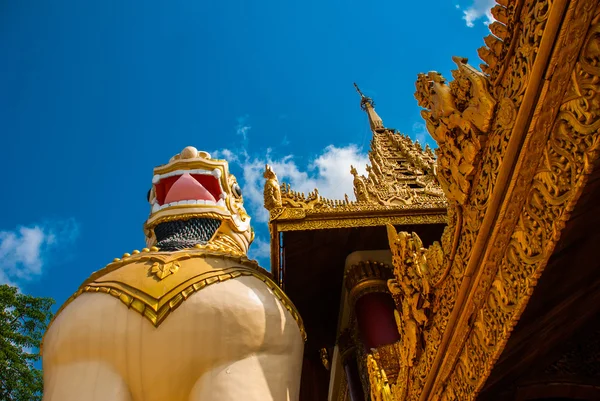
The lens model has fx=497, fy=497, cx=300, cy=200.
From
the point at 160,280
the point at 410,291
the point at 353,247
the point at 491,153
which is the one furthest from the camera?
the point at 353,247

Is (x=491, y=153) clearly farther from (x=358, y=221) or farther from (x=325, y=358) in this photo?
(x=325, y=358)

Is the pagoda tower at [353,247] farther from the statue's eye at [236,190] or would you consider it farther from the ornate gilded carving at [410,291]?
the ornate gilded carving at [410,291]

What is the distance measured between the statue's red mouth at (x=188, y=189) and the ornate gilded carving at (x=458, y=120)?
2.52m

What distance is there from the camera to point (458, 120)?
2.36 metres

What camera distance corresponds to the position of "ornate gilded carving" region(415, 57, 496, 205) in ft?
7.26

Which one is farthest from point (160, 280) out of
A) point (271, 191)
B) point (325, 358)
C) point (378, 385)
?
point (325, 358)

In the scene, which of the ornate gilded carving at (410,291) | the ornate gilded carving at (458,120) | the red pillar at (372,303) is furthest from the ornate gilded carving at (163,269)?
the red pillar at (372,303)

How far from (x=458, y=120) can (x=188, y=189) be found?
2.90m

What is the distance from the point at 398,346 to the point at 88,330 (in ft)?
6.65

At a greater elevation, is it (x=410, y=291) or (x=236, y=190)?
(x=236, y=190)

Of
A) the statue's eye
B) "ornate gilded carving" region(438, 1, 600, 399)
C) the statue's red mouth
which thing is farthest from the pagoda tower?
"ornate gilded carving" region(438, 1, 600, 399)

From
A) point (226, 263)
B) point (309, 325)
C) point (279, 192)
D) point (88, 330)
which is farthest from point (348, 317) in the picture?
point (88, 330)

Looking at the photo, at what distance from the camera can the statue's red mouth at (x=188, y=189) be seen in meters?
4.60

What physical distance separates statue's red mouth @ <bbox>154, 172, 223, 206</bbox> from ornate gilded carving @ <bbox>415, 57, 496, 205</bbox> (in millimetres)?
2520
